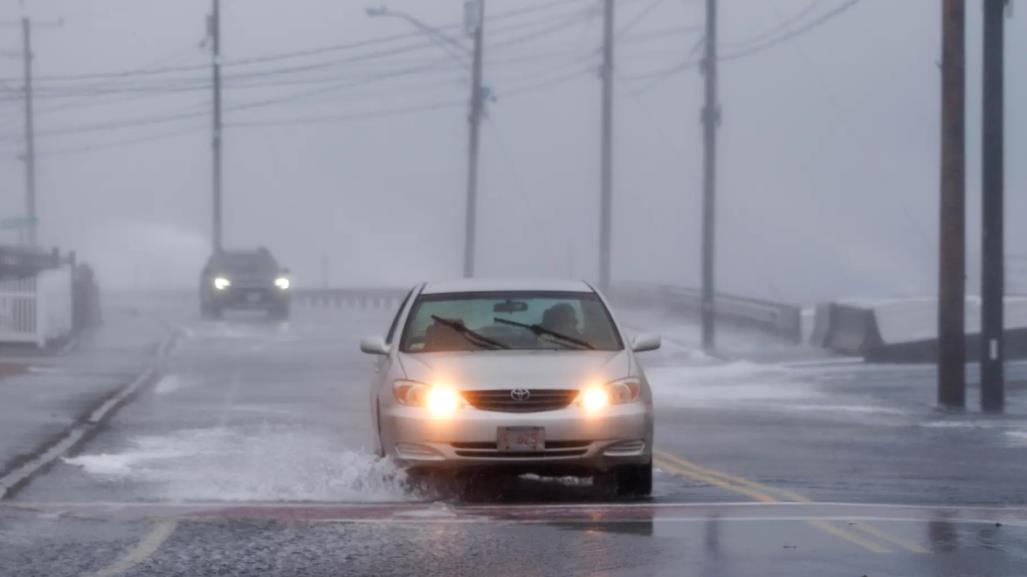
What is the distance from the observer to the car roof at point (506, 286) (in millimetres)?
13781

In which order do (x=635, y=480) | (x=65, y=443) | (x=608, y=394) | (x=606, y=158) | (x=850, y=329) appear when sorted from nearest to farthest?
(x=608, y=394), (x=635, y=480), (x=65, y=443), (x=850, y=329), (x=606, y=158)

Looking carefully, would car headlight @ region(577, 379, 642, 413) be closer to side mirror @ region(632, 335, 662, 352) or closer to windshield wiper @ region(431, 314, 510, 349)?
side mirror @ region(632, 335, 662, 352)

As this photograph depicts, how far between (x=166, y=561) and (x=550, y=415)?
10.4ft

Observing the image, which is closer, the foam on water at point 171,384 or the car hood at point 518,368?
the car hood at point 518,368

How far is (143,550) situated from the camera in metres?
10.2

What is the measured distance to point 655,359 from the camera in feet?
101

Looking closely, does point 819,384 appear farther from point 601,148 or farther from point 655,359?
point 601,148

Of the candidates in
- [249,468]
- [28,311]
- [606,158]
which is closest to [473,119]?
[606,158]

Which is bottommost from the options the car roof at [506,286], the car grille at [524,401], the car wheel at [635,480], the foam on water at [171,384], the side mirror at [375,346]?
the foam on water at [171,384]

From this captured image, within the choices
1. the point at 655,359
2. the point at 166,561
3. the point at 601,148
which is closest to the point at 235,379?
the point at 655,359

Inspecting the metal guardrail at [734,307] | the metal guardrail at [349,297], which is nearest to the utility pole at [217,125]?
the metal guardrail at [349,297]

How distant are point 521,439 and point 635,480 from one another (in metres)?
1.04

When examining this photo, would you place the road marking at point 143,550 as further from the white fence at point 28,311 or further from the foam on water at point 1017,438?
the white fence at point 28,311

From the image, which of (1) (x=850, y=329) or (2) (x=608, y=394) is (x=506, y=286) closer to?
(2) (x=608, y=394)
